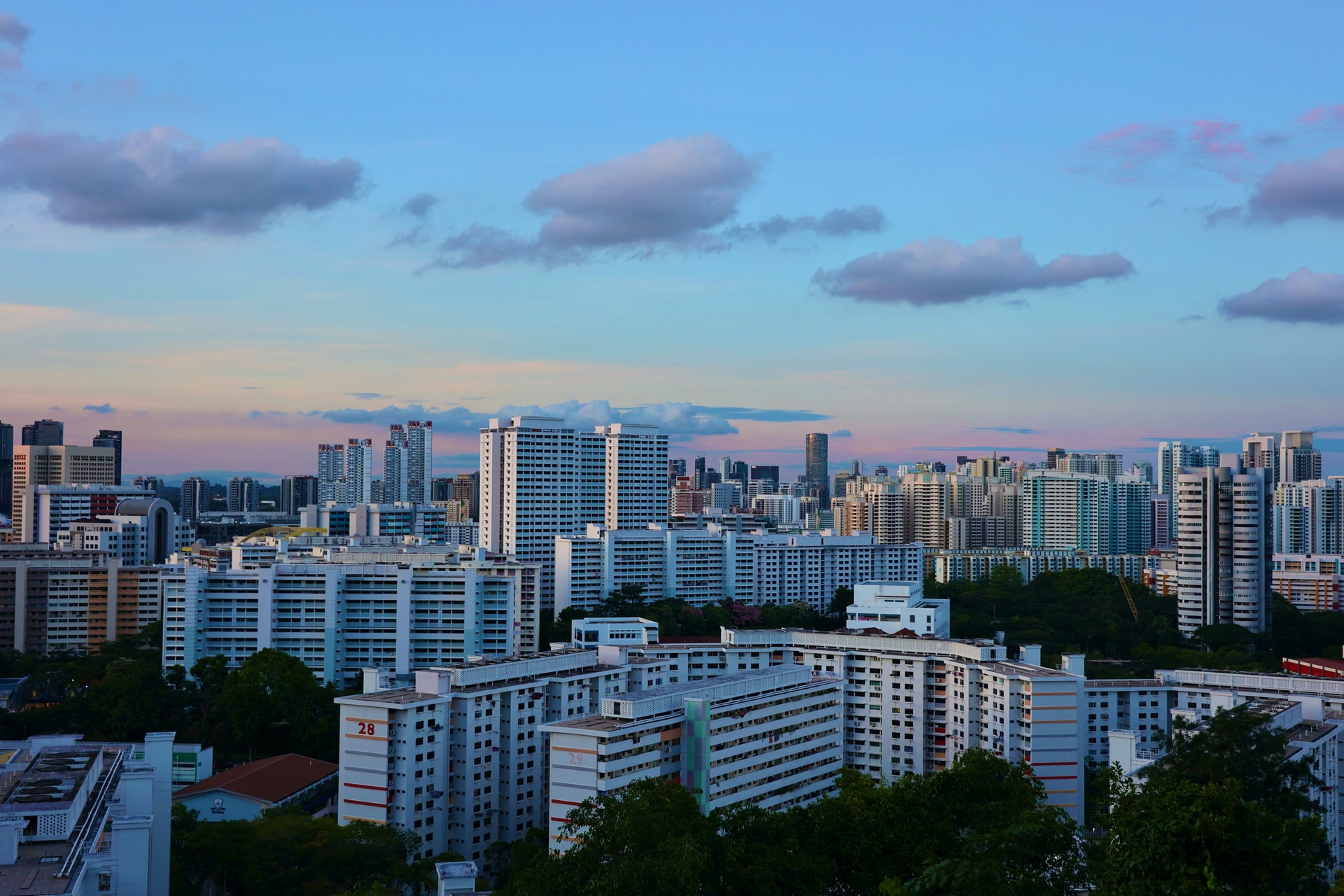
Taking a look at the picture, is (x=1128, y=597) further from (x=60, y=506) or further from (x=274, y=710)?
(x=60, y=506)

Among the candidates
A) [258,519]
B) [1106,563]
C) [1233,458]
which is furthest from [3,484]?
[1233,458]

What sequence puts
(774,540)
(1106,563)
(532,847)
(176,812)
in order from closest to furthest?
(532,847), (176,812), (774,540), (1106,563)

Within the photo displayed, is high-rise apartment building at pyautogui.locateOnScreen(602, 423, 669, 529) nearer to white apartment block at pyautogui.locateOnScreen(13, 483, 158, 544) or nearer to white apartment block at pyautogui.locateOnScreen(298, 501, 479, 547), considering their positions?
white apartment block at pyautogui.locateOnScreen(298, 501, 479, 547)

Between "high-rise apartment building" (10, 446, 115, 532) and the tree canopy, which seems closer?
the tree canopy

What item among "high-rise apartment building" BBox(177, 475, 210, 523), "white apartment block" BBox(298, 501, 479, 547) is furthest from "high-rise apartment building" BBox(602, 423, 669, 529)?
"high-rise apartment building" BBox(177, 475, 210, 523)

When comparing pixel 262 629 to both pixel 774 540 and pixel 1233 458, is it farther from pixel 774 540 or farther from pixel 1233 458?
pixel 1233 458

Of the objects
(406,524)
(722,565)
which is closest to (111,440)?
(406,524)
